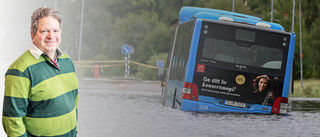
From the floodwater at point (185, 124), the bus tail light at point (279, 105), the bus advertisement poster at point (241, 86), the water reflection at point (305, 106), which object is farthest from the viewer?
the water reflection at point (305, 106)

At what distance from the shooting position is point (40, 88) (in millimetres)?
4426

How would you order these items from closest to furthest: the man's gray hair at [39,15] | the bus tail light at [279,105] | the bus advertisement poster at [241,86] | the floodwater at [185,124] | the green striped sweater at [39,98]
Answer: the green striped sweater at [39,98], the man's gray hair at [39,15], the floodwater at [185,124], the bus advertisement poster at [241,86], the bus tail light at [279,105]

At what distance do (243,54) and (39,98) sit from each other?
11.0m

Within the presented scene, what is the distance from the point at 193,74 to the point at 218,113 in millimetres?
1428

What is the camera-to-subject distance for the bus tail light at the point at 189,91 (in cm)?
1456

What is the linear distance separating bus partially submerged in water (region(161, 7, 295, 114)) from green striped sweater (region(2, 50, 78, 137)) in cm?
1004

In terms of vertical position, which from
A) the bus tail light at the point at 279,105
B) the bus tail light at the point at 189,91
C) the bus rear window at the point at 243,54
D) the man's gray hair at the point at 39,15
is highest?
the man's gray hair at the point at 39,15

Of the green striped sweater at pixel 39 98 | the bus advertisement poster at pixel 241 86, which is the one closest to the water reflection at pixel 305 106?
the bus advertisement poster at pixel 241 86

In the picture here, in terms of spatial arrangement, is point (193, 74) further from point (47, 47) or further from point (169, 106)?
point (47, 47)

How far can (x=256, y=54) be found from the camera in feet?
49.1

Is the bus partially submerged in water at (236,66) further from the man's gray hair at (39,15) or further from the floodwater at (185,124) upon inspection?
the man's gray hair at (39,15)

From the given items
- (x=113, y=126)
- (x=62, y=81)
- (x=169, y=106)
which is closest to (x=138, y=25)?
(x=169, y=106)

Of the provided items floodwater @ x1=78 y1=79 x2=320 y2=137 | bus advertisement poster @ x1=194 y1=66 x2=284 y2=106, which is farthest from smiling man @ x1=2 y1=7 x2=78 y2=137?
bus advertisement poster @ x1=194 y1=66 x2=284 y2=106

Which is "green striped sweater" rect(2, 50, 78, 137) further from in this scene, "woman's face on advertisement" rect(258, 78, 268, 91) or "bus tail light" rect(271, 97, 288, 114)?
"bus tail light" rect(271, 97, 288, 114)
